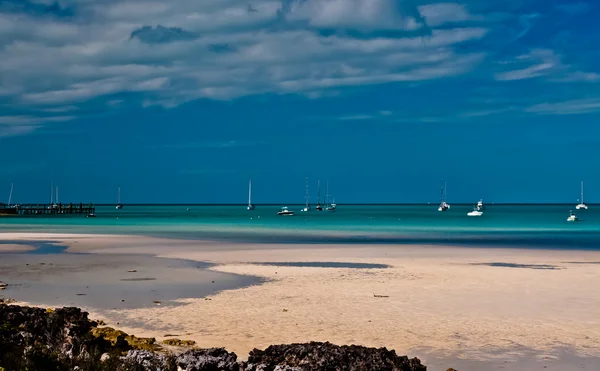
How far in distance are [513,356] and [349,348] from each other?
166 inches

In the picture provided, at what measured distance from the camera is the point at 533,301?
21.5m

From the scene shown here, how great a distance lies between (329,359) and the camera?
1121cm

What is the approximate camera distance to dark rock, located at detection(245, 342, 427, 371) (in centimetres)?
1093

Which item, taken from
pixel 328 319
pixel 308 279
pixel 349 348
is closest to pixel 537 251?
pixel 308 279

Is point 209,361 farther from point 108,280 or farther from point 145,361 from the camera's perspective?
point 108,280

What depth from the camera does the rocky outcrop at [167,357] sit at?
10820mm

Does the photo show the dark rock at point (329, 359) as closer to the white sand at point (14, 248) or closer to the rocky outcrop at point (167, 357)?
the rocky outcrop at point (167, 357)

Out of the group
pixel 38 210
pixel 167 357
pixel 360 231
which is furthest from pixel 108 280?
pixel 38 210

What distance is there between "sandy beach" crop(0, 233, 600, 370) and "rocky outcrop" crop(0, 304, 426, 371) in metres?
2.39

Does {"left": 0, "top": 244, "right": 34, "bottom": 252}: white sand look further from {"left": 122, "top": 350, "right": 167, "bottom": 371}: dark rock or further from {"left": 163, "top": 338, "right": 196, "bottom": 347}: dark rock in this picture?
{"left": 122, "top": 350, "right": 167, "bottom": 371}: dark rock

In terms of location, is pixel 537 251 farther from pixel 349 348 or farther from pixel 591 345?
pixel 349 348

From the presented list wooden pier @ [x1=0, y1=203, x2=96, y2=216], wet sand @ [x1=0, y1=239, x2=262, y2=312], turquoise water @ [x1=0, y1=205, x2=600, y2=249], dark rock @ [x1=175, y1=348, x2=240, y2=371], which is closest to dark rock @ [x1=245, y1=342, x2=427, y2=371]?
dark rock @ [x1=175, y1=348, x2=240, y2=371]

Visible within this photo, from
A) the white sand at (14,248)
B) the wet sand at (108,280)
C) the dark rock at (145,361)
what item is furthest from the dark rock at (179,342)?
the white sand at (14,248)

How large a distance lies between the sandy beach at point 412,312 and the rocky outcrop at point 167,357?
7.83 feet
